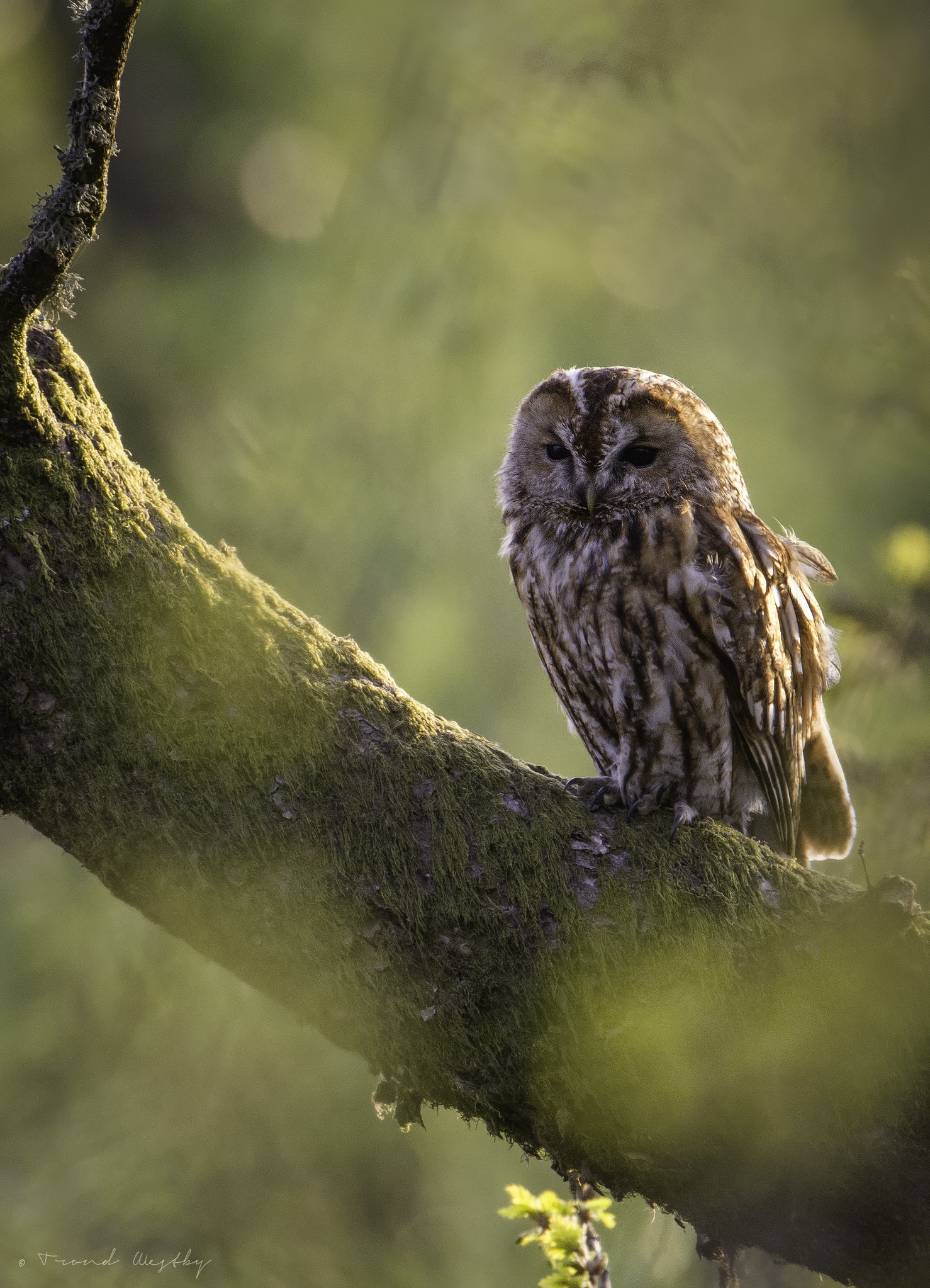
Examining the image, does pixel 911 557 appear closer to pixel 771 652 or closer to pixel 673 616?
pixel 771 652

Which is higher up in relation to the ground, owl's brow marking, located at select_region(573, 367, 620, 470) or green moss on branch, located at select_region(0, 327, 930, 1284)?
owl's brow marking, located at select_region(573, 367, 620, 470)

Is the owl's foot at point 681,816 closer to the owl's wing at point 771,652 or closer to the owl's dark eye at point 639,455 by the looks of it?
the owl's wing at point 771,652

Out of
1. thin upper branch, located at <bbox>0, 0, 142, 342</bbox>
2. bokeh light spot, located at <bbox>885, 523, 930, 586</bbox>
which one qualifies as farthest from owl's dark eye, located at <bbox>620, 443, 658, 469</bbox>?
thin upper branch, located at <bbox>0, 0, 142, 342</bbox>

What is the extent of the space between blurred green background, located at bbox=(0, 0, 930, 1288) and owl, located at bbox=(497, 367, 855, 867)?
299mm

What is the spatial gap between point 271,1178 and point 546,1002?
2.29 metres

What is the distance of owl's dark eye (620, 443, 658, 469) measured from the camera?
231 cm

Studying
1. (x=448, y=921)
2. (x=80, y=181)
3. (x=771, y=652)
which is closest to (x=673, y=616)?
(x=771, y=652)

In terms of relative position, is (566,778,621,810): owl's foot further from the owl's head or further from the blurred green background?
the blurred green background

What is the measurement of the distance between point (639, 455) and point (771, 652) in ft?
1.86

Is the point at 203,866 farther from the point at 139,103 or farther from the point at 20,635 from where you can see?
the point at 139,103

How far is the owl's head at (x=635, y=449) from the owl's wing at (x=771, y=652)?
13 cm

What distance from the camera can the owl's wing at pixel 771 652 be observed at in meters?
2.11

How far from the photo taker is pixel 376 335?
11.0 feet

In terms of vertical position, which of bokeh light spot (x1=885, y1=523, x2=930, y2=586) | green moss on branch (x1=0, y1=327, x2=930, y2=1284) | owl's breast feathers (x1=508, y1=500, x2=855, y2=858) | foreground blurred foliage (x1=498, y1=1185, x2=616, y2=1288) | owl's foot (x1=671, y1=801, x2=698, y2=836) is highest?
bokeh light spot (x1=885, y1=523, x2=930, y2=586)
